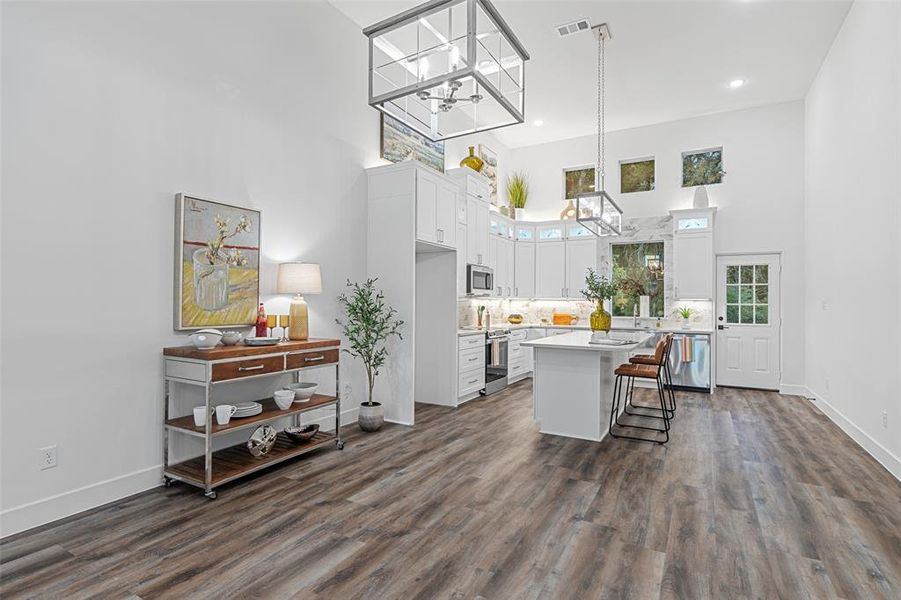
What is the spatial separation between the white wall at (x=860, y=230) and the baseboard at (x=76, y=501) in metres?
5.13

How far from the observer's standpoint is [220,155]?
3.51m

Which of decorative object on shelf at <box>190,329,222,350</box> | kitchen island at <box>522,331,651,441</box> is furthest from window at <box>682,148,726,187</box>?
decorative object on shelf at <box>190,329,222,350</box>

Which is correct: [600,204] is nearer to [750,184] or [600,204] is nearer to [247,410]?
[247,410]

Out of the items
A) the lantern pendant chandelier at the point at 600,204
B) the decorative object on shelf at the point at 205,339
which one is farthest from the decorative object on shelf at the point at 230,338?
the lantern pendant chandelier at the point at 600,204

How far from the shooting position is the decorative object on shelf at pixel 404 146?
5227 mm

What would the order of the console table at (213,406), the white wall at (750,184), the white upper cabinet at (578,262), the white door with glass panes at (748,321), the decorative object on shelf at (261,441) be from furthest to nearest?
the white upper cabinet at (578,262) → the white door with glass panes at (748,321) → the white wall at (750,184) → the decorative object on shelf at (261,441) → the console table at (213,406)

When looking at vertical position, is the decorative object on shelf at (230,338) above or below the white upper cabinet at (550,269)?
below

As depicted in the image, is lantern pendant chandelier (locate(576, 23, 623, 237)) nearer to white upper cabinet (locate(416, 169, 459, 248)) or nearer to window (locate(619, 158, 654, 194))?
white upper cabinet (locate(416, 169, 459, 248))

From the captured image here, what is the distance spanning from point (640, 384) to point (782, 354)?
1935 millimetres

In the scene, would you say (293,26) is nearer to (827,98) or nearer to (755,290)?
(827,98)

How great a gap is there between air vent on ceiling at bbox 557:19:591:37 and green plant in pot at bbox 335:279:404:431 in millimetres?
3270

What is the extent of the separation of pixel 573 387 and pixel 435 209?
7.80ft

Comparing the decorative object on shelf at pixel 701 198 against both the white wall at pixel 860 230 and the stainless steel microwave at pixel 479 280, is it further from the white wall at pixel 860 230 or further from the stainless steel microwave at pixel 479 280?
the stainless steel microwave at pixel 479 280

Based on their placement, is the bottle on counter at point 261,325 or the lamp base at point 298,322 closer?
the bottle on counter at point 261,325
